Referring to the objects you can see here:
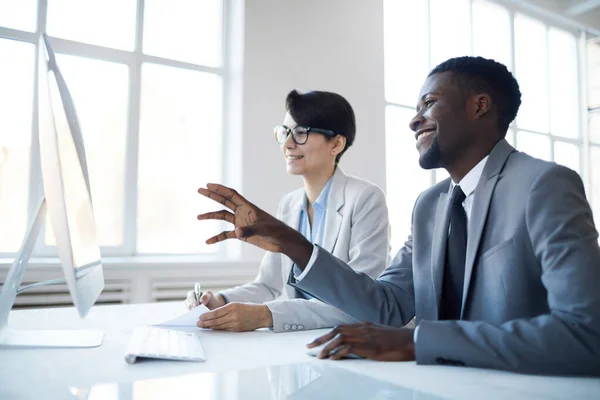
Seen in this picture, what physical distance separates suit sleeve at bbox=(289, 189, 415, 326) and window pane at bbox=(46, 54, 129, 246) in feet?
8.68

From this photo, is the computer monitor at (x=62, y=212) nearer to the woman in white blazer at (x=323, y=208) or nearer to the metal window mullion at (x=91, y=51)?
the woman in white blazer at (x=323, y=208)

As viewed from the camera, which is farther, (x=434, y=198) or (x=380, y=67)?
(x=380, y=67)

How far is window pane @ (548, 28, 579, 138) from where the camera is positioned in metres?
6.88

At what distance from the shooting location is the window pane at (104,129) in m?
3.59

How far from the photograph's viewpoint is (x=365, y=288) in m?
1.38

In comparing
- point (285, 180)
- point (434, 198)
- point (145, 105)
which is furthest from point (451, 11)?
point (434, 198)

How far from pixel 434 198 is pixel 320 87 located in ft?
9.71

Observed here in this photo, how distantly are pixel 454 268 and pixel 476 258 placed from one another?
13 centimetres

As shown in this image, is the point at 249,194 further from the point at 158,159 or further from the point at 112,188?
the point at 112,188

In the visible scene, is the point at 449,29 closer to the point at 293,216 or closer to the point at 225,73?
the point at 225,73

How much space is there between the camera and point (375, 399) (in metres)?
0.75

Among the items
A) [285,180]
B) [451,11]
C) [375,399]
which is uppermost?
[451,11]

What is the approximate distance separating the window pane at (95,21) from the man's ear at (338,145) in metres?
2.27

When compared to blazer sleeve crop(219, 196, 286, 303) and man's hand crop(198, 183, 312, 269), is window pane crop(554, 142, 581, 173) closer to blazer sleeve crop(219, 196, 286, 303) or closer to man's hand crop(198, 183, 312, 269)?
blazer sleeve crop(219, 196, 286, 303)
